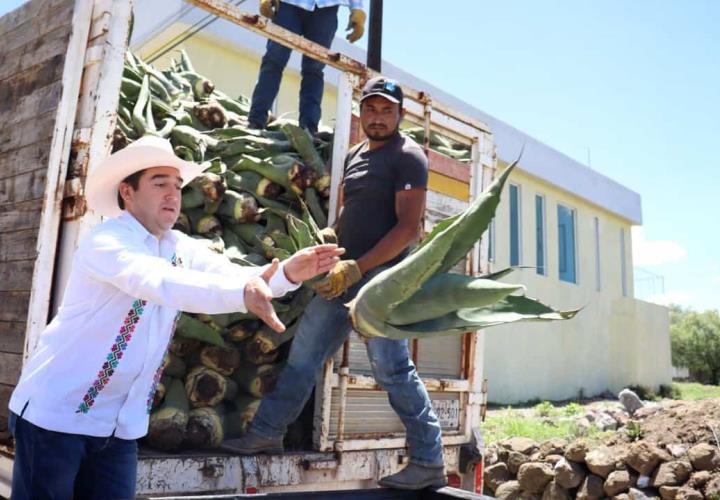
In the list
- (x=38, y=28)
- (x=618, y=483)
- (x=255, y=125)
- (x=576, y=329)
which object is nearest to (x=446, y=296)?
(x=38, y=28)

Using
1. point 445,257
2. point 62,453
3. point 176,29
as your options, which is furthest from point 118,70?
point 176,29

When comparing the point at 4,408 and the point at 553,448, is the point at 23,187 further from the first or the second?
the point at 553,448

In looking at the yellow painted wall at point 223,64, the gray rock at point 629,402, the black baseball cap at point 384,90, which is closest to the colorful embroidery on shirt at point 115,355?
the black baseball cap at point 384,90

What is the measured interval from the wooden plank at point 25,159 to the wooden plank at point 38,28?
1.02 feet

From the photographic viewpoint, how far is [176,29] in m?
10.7

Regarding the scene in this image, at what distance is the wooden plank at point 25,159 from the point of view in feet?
9.78

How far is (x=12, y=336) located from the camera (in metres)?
2.89

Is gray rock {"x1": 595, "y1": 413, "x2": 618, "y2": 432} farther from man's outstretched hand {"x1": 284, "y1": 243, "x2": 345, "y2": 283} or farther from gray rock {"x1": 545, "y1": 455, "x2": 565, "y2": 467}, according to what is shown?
man's outstretched hand {"x1": 284, "y1": 243, "x2": 345, "y2": 283}

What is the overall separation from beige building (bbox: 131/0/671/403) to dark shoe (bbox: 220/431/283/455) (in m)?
8.26

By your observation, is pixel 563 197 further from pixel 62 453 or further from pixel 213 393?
pixel 62 453

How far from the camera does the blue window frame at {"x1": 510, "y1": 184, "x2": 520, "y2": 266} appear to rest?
54.8 ft

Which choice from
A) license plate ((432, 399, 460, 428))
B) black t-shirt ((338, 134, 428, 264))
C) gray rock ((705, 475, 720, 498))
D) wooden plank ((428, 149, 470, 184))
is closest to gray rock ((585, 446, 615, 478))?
gray rock ((705, 475, 720, 498))

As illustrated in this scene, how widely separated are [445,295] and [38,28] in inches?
97.2

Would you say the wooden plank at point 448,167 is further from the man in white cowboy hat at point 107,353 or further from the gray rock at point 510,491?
the gray rock at point 510,491
